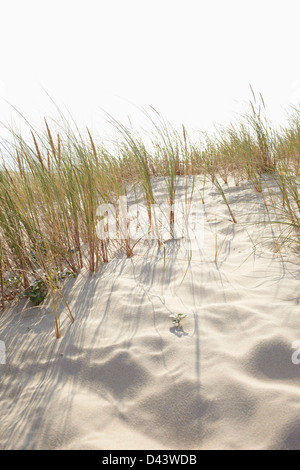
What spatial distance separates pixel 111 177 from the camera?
3.01 meters

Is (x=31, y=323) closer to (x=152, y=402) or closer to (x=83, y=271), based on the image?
(x=83, y=271)

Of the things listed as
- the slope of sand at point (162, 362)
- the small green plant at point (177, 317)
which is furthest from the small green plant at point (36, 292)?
the small green plant at point (177, 317)

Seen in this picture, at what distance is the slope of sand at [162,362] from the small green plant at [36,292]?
0.24ft

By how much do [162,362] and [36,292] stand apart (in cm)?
88

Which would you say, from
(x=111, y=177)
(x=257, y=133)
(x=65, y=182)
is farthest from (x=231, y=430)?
(x=257, y=133)

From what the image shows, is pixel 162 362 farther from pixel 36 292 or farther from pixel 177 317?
pixel 36 292

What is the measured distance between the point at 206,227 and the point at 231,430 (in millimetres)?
1824

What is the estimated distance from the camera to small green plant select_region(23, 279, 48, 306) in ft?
6.31

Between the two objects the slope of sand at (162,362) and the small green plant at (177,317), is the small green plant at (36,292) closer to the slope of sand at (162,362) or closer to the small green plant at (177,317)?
the slope of sand at (162,362)

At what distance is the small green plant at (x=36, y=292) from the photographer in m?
1.92

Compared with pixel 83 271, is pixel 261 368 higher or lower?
lower

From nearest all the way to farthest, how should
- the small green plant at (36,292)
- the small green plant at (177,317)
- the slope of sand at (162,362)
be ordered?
the slope of sand at (162,362)
the small green plant at (177,317)
the small green plant at (36,292)

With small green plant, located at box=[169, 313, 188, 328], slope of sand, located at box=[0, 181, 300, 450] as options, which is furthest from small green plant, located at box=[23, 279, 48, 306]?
small green plant, located at box=[169, 313, 188, 328]

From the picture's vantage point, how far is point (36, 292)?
1938 mm
